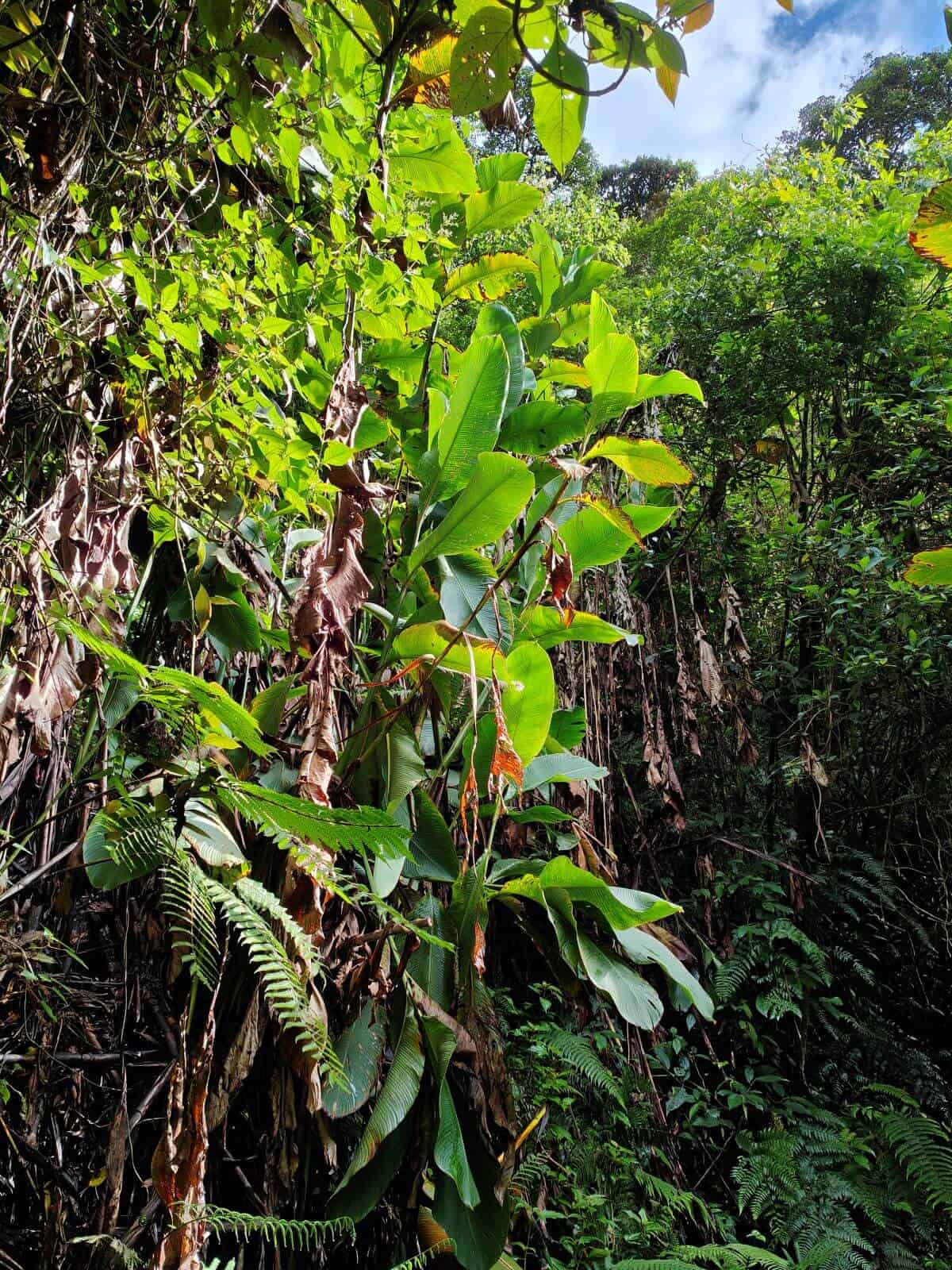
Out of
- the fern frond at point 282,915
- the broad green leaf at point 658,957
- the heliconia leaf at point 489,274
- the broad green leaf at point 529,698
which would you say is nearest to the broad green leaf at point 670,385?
the heliconia leaf at point 489,274

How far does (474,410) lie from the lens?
4.14 ft

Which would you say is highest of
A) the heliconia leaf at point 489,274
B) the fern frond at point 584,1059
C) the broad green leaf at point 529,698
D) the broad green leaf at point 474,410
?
the heliconia leaf at point 489,274

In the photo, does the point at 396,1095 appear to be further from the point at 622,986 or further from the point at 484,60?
the point at 484,60

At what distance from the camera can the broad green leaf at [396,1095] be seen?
1.02m

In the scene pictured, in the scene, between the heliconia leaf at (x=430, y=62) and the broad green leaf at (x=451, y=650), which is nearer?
the heliconia leaf at (x=430, y=62)

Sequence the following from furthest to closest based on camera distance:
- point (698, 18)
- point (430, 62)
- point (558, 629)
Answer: point (558, 629), point (430, 62), point (698, 18)

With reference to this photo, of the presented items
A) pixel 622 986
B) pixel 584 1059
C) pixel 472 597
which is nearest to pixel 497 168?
pixel 472 597

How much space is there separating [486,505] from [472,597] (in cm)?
19

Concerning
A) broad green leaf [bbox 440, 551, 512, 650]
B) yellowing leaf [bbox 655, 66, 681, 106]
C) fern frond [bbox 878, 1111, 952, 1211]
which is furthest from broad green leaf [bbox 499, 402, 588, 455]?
fern frond [bbox 878, 1111, 952, 1211]

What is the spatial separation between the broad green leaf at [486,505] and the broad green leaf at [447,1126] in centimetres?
74

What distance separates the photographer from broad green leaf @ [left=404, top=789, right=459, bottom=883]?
125cm

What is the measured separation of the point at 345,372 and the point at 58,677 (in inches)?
25.2

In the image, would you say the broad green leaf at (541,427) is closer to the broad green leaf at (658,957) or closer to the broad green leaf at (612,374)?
the broad green leaf at (612,374)

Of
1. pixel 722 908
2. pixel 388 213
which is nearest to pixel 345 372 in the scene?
pixel 388 213
